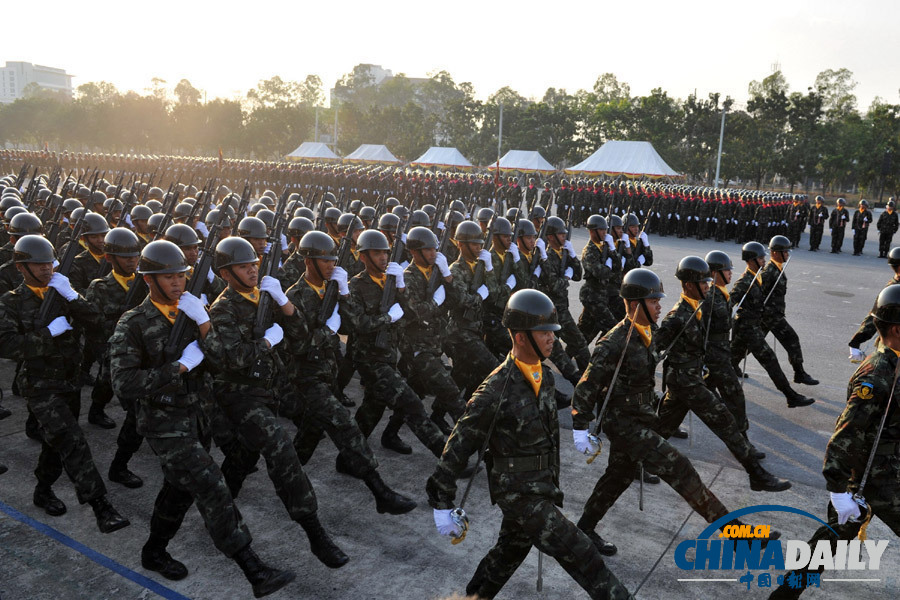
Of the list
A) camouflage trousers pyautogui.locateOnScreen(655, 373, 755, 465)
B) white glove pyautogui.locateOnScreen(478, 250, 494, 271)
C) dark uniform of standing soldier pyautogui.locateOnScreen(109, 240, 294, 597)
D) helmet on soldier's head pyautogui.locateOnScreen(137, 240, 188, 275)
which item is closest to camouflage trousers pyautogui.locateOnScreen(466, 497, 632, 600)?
dark uniform of standing soldier pyautogui.locateOnScreen(109, 240, 294, 597)

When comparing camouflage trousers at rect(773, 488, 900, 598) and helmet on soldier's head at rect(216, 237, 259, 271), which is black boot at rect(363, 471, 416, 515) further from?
camouflage trousers at rect(773, 488, 900, 598)

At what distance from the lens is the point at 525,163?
190ft

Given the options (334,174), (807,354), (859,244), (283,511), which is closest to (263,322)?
(283,511)

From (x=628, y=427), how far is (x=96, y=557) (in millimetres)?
3813

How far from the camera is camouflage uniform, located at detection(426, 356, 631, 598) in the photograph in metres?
3.52

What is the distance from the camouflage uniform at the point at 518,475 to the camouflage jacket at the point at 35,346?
11.0ft

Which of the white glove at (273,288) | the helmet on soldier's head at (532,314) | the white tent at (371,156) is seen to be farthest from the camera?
the white tent at (371,156)

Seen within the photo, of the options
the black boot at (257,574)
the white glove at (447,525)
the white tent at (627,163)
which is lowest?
the black boot at (257,574)

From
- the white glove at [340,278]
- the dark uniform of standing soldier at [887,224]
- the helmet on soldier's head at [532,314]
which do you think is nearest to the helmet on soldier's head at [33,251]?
the white glove at [340,278]

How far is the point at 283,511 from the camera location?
5480mm

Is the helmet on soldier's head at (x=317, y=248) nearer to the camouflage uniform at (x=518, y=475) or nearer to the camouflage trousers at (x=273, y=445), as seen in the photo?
the camouflage trousers at (x=273, y=445)

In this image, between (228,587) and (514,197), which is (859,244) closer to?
(514,197)

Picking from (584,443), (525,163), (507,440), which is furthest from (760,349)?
(525,163)

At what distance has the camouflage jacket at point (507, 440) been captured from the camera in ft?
11.9
